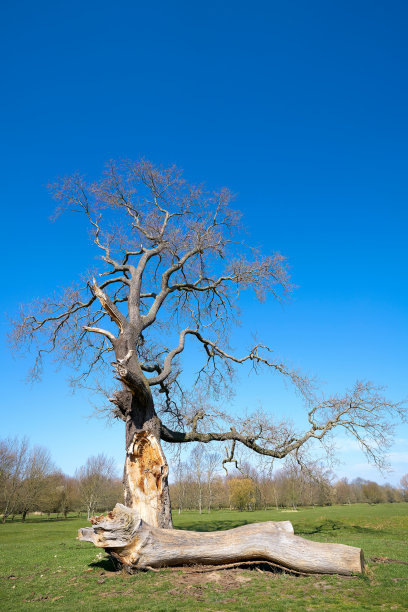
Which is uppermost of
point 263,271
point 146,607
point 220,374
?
point 263,271

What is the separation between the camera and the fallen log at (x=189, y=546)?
29.3 ft

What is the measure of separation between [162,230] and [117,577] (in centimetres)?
1091

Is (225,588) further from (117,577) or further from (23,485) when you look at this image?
(23,485)

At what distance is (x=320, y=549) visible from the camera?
349 inches

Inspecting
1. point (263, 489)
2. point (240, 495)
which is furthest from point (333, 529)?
point (240, 495)

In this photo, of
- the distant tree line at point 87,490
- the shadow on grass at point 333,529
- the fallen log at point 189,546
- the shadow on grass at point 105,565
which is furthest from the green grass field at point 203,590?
the distant tree line at point 87,490

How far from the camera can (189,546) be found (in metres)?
9.27

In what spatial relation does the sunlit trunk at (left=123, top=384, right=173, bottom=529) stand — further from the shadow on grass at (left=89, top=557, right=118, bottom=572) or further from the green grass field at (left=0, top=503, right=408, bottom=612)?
the green grass field at (left=0, top=503, right=408, bottom=612)

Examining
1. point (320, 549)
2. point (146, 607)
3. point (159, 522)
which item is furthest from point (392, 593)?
point (159, 522)

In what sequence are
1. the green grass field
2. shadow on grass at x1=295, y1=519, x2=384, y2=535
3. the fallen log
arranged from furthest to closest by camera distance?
shadow on grass at x1=295, y1=519, x2=384, y2=535 < the fallen log < the green grass field

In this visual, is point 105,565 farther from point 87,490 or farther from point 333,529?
point 87,490

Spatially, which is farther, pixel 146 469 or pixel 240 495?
pixel 240 495

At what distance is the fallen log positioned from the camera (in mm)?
8922

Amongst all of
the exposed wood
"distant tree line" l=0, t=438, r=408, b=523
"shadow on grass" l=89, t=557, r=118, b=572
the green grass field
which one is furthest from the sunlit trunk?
"distant tree line" l=0, t=438, r=408, b=523
